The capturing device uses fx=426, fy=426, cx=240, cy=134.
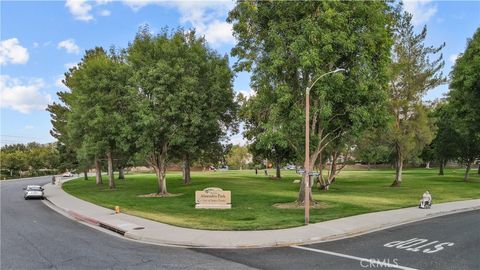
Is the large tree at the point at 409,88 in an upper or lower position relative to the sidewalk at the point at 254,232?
upper

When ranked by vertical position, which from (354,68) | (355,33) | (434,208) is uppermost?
(355,33)

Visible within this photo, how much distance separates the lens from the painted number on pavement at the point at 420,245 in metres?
13.5

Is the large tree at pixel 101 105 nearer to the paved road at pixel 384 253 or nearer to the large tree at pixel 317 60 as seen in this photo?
the large tree at pixel 317 60

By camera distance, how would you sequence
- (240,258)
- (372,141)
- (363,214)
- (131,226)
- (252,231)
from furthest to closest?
1. (372,141)
2. (363,214)
3. (131,226)
4. (252,231)
5. (240,258)

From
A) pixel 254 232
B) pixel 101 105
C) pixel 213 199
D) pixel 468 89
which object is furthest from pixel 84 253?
pixel 468 89

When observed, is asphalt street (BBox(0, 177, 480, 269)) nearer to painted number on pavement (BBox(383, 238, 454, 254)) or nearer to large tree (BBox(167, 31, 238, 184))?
painted number on pavement (BBox(383, 238, 454, 254))

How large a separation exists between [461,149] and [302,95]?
40891 millimetres

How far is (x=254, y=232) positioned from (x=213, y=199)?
9328 millimetres

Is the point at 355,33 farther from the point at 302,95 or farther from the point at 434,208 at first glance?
the point at 434,208

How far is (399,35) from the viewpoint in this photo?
149ft

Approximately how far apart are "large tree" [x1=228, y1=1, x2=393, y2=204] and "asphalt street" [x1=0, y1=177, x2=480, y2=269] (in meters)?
9.07

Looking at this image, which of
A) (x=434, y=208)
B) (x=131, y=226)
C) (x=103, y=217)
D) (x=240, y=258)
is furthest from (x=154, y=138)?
(x=240, y=258)

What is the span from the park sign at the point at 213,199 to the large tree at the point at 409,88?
936 inches

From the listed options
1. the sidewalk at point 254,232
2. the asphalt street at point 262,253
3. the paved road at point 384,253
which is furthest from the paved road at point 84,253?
the paved road at point 384,253
